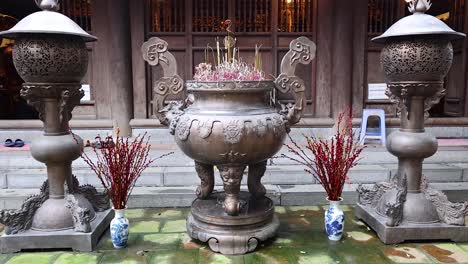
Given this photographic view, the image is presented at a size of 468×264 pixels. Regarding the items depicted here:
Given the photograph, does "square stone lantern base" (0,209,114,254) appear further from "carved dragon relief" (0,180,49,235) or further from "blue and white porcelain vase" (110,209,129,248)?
"blue and white porcelain vase" (110,209,129,248)

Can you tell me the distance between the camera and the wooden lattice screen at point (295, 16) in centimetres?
591

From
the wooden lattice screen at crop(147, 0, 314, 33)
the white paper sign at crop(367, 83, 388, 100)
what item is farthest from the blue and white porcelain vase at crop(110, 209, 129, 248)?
the white paper sign at crop(367, 83, 388, 100)

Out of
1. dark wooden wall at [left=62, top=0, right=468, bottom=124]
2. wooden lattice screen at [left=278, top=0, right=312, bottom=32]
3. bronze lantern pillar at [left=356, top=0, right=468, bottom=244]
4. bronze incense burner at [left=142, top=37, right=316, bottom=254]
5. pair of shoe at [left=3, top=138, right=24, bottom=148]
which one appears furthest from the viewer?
wooden lattice screen at [left=278, top=0, right=312, bottom=32]

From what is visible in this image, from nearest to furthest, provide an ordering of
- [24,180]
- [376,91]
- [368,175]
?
[24,180], [368,175], [376,91]

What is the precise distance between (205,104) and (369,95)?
12.7 feet

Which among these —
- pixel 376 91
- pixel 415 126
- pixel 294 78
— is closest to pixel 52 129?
pixel 294 78

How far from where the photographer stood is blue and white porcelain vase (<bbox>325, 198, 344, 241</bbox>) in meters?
3.12

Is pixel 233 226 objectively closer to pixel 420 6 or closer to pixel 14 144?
pixel 420 6

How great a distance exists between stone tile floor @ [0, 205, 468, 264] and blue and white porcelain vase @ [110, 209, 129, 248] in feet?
0.23

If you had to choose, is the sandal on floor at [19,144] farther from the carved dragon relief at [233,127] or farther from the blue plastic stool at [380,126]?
the blue plastic stool at [380,126]

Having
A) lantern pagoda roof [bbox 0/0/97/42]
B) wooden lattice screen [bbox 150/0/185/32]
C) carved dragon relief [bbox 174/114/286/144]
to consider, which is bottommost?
carved dragon relief [bbox 174/114/286/144]

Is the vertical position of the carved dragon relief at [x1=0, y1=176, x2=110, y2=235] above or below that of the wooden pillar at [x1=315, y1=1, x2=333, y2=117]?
below

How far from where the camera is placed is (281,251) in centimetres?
302

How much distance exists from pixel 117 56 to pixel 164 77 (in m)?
2.79
